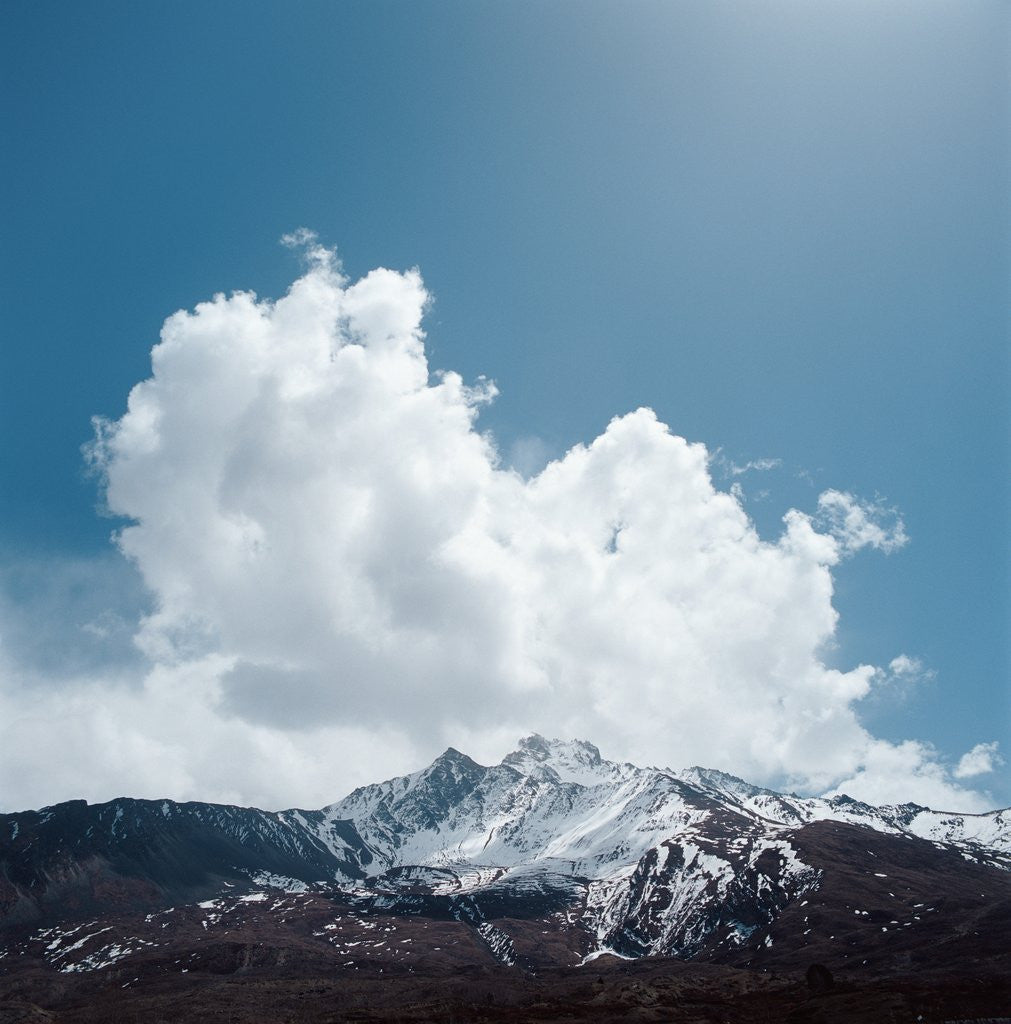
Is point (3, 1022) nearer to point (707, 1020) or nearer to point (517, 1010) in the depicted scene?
point (517, 1010)

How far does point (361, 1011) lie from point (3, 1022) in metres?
80.4

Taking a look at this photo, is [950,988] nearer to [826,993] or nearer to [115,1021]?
[826,993]

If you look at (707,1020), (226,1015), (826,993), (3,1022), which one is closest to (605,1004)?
(707,1020)

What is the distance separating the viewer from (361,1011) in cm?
18862

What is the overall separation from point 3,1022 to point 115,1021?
26.7m

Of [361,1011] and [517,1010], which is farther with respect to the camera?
[361,1011]

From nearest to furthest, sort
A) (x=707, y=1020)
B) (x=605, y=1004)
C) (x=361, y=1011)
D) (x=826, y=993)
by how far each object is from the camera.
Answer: (x=707, y=1020), (x=826, y=993), (x=605, y=1004), (x=361, y=1011)

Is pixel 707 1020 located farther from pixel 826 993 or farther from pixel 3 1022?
pixel 3 1022

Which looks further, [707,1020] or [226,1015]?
[226,1015]

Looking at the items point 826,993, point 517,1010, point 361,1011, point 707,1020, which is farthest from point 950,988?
point 361,1011

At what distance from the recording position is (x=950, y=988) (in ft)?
493

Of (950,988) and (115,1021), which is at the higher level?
(950,988)

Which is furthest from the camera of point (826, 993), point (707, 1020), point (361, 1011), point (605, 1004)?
point (361, 1011)

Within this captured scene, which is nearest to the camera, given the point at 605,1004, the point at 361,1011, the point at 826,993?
the point at 826,993
